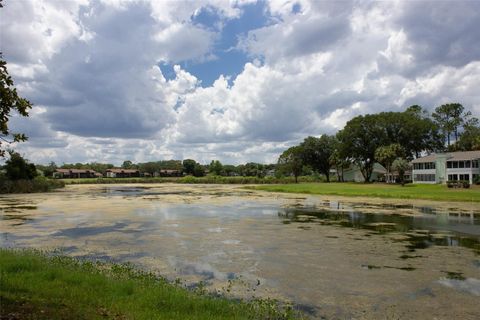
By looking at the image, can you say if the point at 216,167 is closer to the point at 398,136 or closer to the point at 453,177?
the point at 398,136

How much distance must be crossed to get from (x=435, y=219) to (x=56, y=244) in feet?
81.8

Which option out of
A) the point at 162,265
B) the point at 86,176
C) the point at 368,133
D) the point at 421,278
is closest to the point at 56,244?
the point at 162,265

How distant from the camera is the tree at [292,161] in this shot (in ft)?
408

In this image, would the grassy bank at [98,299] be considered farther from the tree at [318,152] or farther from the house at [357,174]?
the house at [357,174]

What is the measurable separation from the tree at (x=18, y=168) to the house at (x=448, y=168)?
79.6 metres

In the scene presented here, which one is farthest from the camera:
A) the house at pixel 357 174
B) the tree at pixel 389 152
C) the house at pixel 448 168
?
the house at pixel 357 174

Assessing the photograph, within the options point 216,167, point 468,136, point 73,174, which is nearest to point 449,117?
point 468,136

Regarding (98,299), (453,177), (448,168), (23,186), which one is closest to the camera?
(98,299)

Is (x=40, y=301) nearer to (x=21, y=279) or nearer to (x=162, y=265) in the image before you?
(x=21, y=279)

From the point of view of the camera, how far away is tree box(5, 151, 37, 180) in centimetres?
7312

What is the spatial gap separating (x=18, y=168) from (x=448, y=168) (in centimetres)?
8064

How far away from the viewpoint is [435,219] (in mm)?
30031

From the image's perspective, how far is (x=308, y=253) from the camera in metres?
17.7

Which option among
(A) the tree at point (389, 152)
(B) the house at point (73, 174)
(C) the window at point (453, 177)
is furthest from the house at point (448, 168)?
(B) the house at point (73, 174)
